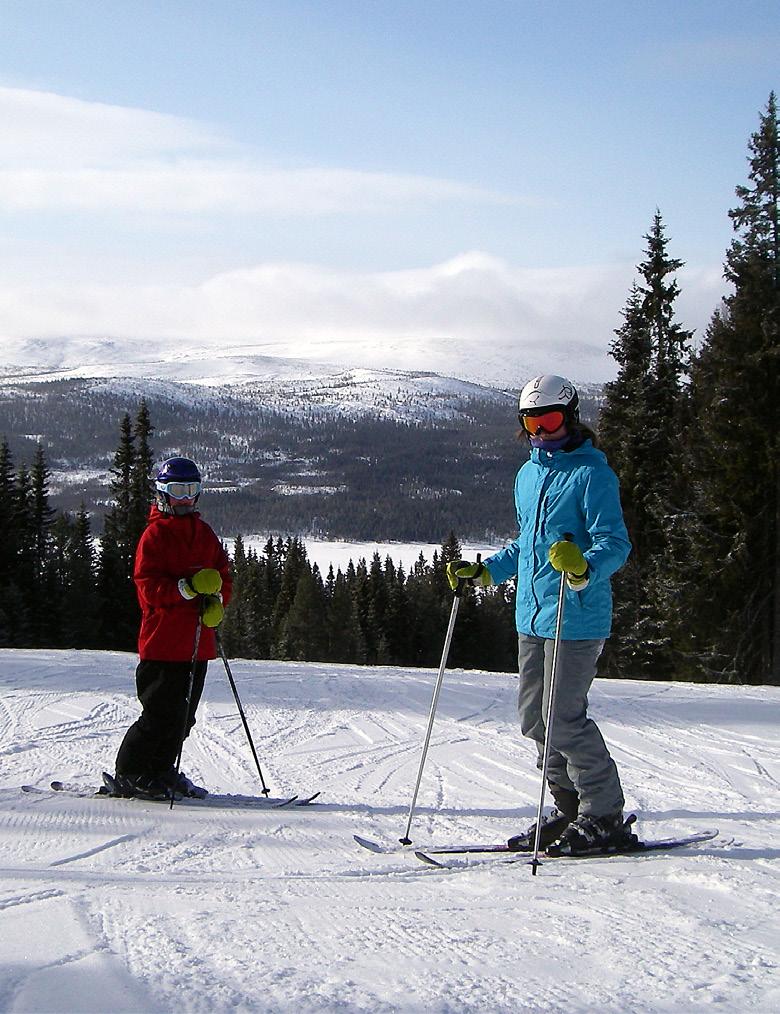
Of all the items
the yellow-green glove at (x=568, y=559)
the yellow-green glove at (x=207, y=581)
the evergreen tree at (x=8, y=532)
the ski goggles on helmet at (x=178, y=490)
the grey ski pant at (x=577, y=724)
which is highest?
the ski goggles on helmet at (x=178, y=490)

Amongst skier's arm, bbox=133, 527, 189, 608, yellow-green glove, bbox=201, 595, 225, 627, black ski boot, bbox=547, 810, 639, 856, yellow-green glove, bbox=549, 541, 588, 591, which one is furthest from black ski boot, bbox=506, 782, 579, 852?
skier's arm, bbox=133, 527, 189, 608

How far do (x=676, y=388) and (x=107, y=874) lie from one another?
23.1 m

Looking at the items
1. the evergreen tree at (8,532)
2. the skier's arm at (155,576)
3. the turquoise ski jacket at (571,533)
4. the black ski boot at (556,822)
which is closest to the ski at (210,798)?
the skier's arm at (155,576)

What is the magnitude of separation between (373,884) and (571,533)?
1790 millimetres

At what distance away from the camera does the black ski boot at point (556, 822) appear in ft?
14.9

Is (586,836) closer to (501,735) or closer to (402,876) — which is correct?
(402,876)

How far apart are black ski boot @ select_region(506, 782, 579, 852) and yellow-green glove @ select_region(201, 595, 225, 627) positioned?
216cm

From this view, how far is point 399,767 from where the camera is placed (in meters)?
6.77

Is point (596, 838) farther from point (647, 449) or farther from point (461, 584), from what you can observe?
point (647, 449)

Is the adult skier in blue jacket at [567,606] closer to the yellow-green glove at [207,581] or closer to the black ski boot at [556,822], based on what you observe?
the black ski boot at [556,822]

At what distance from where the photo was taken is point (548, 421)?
4.47 metres

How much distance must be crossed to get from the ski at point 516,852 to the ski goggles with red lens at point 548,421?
201 cm

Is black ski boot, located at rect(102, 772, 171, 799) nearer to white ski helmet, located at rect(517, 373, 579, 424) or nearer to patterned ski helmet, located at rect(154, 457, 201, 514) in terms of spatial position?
patterned ski helmet, located at rect(154, 457, 201, 514)

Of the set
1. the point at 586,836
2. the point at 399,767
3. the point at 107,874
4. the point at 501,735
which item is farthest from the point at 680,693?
the point at 107,874
